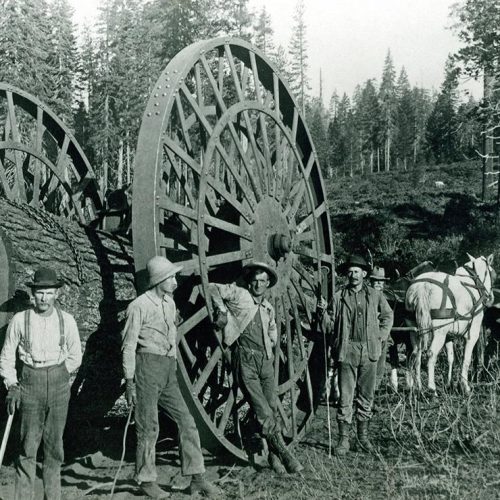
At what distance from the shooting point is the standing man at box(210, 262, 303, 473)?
610cm

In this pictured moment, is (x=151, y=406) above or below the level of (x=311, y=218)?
below

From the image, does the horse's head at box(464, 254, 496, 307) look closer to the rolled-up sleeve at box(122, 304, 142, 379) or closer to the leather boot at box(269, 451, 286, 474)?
the leather boot at box(269, 451, 286, 474)

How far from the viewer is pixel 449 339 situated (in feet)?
33.7

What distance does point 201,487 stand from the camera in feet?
18.1

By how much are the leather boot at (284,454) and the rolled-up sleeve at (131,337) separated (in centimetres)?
173

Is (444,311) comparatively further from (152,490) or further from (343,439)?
(152,490)

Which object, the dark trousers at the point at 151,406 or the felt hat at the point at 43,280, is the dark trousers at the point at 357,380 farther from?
the felt hat at the point at 43,280

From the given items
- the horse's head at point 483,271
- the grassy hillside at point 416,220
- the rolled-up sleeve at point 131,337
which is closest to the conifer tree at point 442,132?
the grassy hillside at point 416,220

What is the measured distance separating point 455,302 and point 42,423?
686cm

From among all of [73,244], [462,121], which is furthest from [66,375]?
[462,121]

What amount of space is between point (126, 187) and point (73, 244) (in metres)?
1.92

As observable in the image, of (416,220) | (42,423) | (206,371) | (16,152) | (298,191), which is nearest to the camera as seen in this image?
(42,423)

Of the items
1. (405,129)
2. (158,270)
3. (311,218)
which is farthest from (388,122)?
(158,270)

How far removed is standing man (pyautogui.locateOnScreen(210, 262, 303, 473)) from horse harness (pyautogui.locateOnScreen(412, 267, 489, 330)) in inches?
171
